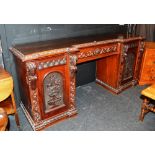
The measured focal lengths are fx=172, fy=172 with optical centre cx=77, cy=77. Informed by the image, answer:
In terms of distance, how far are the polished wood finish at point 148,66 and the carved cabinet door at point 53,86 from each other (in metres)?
1.69

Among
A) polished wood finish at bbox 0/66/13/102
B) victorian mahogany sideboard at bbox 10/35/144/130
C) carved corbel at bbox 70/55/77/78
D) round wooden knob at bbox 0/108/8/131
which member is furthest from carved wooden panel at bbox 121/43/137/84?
round wooden knob at bbox 0/108/8/131

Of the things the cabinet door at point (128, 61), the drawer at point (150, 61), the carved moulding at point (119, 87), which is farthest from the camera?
the drawer at point (150, 61)

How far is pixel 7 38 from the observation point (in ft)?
7.07

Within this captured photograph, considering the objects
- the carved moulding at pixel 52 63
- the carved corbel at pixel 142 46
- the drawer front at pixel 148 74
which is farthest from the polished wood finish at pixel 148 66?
the carved moulding at pixel 52 63

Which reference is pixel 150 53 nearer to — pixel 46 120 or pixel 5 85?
pixel 46 120

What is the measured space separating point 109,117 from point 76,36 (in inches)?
53.4

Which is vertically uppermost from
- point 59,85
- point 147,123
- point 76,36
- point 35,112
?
point 76,36

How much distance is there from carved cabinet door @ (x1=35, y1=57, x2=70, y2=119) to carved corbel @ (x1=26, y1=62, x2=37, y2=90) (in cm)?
7

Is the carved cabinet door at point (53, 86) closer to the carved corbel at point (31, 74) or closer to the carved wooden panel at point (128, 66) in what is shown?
the carved corbel at point (31, 74)

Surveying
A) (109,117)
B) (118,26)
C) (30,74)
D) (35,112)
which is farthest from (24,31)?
(118,26)

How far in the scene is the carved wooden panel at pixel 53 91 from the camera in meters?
2.03

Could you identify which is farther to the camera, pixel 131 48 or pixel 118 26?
pixel 118 26

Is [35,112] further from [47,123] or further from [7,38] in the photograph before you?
[7,38]
